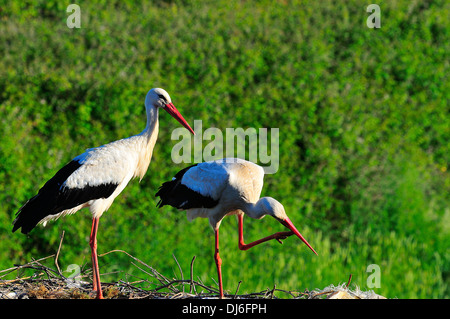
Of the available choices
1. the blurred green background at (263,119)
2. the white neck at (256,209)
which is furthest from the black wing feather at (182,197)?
the blurred green background at (263,119)

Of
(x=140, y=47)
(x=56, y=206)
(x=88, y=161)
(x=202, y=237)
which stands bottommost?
(x=202, y=237)

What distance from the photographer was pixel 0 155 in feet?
19.4

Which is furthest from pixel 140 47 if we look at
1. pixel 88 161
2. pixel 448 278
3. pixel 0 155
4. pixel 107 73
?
pixel 448 278

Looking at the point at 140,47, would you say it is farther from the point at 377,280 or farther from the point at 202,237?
the point at 377,280

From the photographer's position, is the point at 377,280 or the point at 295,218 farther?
the point at 295,218

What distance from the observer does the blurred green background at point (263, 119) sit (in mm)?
5977

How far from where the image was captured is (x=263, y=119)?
23.7ft

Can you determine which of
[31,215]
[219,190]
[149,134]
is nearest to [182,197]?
[219,190]

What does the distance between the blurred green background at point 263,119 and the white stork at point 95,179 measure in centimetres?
158

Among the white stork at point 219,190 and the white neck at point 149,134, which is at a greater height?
the white neck at point 149,134

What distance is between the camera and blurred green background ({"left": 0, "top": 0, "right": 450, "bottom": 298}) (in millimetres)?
5977

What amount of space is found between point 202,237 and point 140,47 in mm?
2293

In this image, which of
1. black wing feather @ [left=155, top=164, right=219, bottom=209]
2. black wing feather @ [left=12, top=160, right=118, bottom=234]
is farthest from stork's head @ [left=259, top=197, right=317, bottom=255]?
black wing feather @ [left=12, top=160, right=118, bottom=234]

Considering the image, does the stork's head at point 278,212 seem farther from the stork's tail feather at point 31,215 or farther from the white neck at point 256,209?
the stork's tail feather at point 31,215
